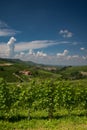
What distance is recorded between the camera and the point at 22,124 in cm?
2300

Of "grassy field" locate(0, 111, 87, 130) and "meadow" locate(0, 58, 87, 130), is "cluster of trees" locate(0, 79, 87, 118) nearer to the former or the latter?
"meadow" locate(0, 58, 87, 130)

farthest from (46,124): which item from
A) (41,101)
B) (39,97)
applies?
(39,97)

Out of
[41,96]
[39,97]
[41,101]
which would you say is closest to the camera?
[41,101]

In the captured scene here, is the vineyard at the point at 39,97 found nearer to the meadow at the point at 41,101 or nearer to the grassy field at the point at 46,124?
the meadow at the point at 41,101

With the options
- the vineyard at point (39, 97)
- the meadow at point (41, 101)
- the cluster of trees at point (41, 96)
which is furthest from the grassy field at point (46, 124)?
the cluster of trees at point (41, 96)

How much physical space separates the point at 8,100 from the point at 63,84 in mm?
6974

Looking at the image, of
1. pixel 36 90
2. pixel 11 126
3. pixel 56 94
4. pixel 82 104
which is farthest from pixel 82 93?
pixel 11 126

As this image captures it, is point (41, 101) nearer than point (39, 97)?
Yes

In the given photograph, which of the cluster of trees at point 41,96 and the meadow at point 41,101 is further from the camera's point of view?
the cluster of trees at point 41,96

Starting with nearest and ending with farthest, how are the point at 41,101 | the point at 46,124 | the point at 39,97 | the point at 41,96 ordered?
the point at 46,124
the point at 41,101
the point at 41,96
the point at 39,97

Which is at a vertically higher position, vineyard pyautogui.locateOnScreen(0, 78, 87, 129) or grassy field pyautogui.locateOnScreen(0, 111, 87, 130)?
vineyard pyautogui.locateOnScreen(0, 78, 87, 129)

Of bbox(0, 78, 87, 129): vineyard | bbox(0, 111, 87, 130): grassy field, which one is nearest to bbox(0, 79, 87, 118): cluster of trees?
bbox(0, 78, 87, 129): vineyard

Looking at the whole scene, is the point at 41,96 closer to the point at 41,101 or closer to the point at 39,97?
the point at 39,97

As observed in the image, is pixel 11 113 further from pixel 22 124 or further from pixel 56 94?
pixel 56 94
